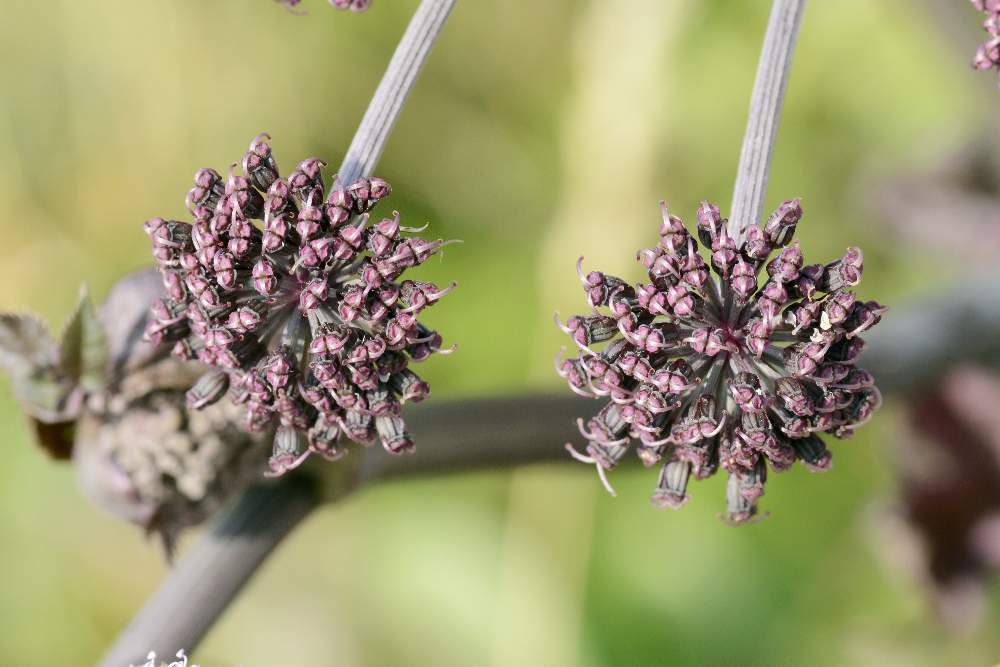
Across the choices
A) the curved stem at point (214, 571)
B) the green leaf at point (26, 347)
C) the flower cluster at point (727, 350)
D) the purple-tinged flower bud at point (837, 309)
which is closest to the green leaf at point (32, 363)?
the green leaf at point (26, 347)

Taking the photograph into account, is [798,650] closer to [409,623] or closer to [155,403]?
[409,623]

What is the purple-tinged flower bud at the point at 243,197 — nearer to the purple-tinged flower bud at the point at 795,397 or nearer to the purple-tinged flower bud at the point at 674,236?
the purple-tinged flower bud at the point at 674,236

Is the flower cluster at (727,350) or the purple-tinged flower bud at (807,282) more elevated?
the purple-tinged flower bud at (807,282)

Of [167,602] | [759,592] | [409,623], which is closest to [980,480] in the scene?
[759,592]

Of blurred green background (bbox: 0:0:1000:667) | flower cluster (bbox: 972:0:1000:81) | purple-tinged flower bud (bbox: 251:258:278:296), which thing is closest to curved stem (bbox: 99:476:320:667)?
purple-tinged flower bud (bbox: 251:258:278:296)

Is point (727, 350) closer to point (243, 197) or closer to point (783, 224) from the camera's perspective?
point (783, 224)

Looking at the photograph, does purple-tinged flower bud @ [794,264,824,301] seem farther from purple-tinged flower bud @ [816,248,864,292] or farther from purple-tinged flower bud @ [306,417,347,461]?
purple-tinged flower bud @ [306,417,347,461]
